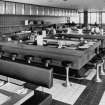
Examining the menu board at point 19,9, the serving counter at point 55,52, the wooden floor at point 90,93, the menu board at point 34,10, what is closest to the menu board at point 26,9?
the menu board at point 19,9

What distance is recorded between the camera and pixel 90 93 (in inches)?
135

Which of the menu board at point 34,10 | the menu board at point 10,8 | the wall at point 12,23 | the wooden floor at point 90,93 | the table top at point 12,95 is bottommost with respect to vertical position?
the wooden floor at point 90,93

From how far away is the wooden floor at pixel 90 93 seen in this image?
121 inches

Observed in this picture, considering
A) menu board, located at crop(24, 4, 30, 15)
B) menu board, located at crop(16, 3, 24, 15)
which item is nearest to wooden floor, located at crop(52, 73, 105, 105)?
menu board, located at crop(16, 3, 24, 15)

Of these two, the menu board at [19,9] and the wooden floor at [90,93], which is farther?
the menu board at [19,9]

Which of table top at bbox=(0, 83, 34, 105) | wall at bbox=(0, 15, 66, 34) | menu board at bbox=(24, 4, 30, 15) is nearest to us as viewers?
table top at bbox=(0, 83, 34, 105)

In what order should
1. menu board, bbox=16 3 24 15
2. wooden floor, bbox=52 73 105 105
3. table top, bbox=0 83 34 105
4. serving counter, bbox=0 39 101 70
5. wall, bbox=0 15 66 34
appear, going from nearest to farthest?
table top, bbox=0 83 34 105 < wooden floor, bbox=52 73 105 105 < serving counter, bbox=0 39 101 70 < wall, bbox=0 15 66 34 < menu board, bbox=16 3 24 15

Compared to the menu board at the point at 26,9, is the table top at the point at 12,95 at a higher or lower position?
lower

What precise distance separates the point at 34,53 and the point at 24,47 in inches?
12.1

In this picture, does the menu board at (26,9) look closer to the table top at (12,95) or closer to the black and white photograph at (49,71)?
the black and white photograph at (49,71)

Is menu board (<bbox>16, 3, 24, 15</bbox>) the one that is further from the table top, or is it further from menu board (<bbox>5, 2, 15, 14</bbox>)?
the table top

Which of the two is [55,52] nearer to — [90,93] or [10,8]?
[90,93]

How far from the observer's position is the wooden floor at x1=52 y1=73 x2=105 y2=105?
3068mm

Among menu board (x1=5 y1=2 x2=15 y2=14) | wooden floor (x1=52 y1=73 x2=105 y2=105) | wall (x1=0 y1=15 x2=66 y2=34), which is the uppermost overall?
menu board (x1=5 y1=2 x2=15 y2=14)
